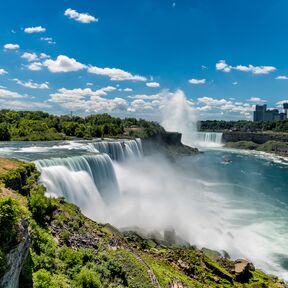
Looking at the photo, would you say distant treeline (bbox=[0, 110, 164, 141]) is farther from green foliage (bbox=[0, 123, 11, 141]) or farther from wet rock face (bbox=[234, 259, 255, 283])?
wet rock face (bbox=[234, 259, 255, 283])

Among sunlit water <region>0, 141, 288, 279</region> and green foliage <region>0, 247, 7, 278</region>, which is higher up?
green foliage <region>0, 247, 7, 278</region>

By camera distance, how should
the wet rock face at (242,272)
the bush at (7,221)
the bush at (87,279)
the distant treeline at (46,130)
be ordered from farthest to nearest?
the distant treeline at (46,130), the wet rock face at (242,272), the bush at (87,279), the bush at (7,221)

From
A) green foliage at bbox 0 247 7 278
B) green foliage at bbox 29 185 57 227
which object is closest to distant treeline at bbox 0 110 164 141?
green foliage at bbox 29 185 57 227

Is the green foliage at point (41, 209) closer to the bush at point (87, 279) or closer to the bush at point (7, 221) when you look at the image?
the bush at point (87, 279)

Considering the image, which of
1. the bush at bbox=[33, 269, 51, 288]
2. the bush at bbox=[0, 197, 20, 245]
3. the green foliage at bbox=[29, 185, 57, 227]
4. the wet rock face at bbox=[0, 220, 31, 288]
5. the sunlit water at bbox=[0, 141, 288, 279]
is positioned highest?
the bush at bbox=[0, 197, 20, 245]

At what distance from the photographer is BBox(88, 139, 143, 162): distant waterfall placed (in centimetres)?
4274

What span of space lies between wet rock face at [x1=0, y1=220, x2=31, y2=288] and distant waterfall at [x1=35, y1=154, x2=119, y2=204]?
13263 mm

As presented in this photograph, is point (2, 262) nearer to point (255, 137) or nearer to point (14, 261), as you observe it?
point (14, 261)

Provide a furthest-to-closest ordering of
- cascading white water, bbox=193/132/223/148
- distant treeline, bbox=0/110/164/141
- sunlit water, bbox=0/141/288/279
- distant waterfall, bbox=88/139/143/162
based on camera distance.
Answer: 1. cascading white water, bbox=193/132/223/148
2. distant treeline, bbox=0/110/164/141
3. distant waterfall, bbox=88/139/143/162
4. sunlit water, bbox=0/141/288/279

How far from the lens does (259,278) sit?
739 inches

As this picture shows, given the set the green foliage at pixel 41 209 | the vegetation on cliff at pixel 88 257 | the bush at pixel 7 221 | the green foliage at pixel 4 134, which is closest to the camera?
the bush at pixel 7 221

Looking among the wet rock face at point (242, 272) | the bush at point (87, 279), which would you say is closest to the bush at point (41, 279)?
the bush at point (87, 279)

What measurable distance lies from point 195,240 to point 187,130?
10874 centimetres

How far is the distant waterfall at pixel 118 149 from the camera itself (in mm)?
42737
